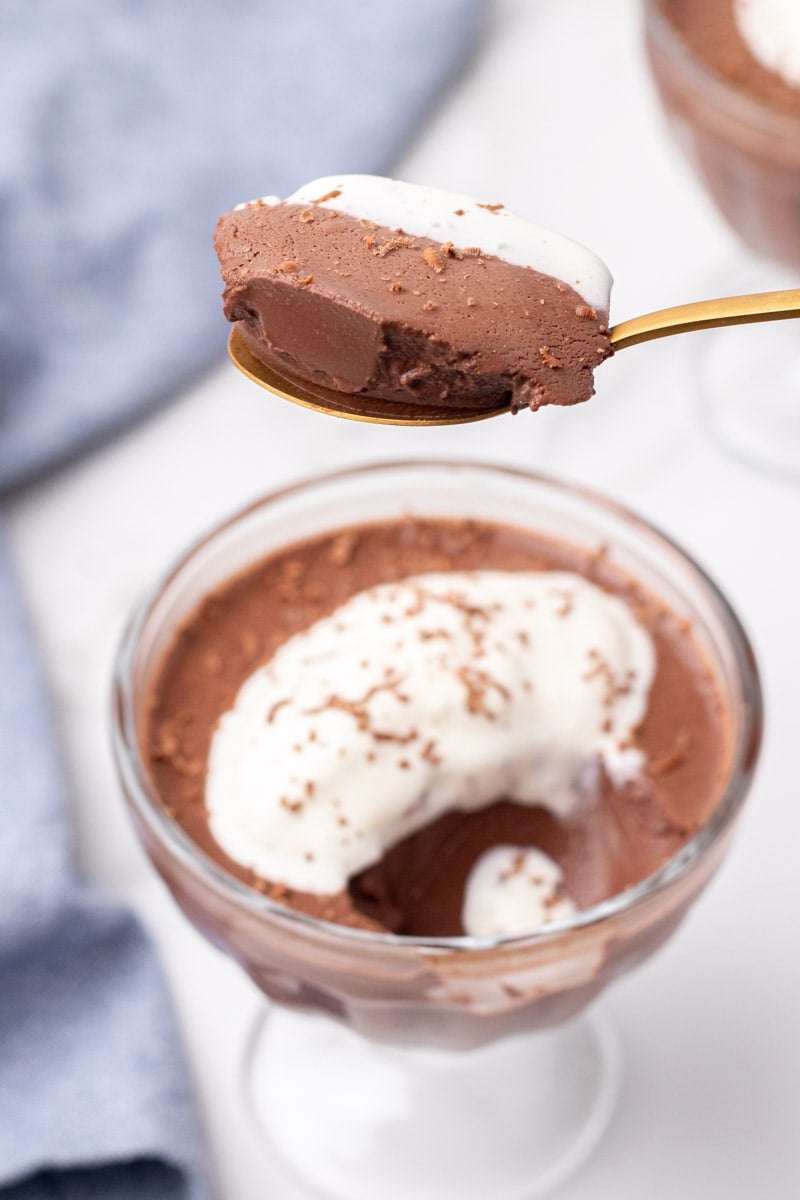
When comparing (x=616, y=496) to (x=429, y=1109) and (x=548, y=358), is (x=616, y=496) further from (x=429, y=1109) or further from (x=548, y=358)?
(x=548, y=358)

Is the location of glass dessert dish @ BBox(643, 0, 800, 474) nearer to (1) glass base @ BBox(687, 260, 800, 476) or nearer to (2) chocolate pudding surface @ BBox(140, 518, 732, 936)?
(1) glass base @ BBox(687, 260, 800, 476)

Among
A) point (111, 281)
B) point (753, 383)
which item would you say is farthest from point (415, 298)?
point (753, 383)

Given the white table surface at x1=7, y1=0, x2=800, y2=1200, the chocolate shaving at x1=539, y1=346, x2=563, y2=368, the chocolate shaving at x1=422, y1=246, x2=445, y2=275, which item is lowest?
the white table surface at x1=7, y1=0, x2=800, y2=1200

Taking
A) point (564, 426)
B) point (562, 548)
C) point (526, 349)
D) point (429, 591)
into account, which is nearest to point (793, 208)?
point (564, 426)

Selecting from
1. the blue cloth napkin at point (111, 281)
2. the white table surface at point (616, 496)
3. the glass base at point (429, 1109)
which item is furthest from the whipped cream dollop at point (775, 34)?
the glass base at point (429, 1109)

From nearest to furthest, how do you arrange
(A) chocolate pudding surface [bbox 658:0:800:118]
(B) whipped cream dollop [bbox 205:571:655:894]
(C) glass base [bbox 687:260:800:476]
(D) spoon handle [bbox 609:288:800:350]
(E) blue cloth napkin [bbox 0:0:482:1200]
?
1. (D) spoon handle [bbox 609:288:800:350]
2. (B) whipped cream dollop [bbox 205:571:655:894]
3. (E) blue cloth napkin [bbox 0:0:482:1200]
4. (A) chocolate pudding surface [bbox 658:0:800:118]
5. (C) glass base [bbox 687:260:800:476]

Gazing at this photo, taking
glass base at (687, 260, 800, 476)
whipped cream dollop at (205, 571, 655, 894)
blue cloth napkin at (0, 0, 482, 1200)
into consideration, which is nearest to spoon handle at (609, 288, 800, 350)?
whipped cream dollop at (205, 571, 655, 894)

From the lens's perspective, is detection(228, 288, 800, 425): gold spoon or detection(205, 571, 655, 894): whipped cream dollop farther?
detection(205, 571, 655, 894): whipped cream dollop
